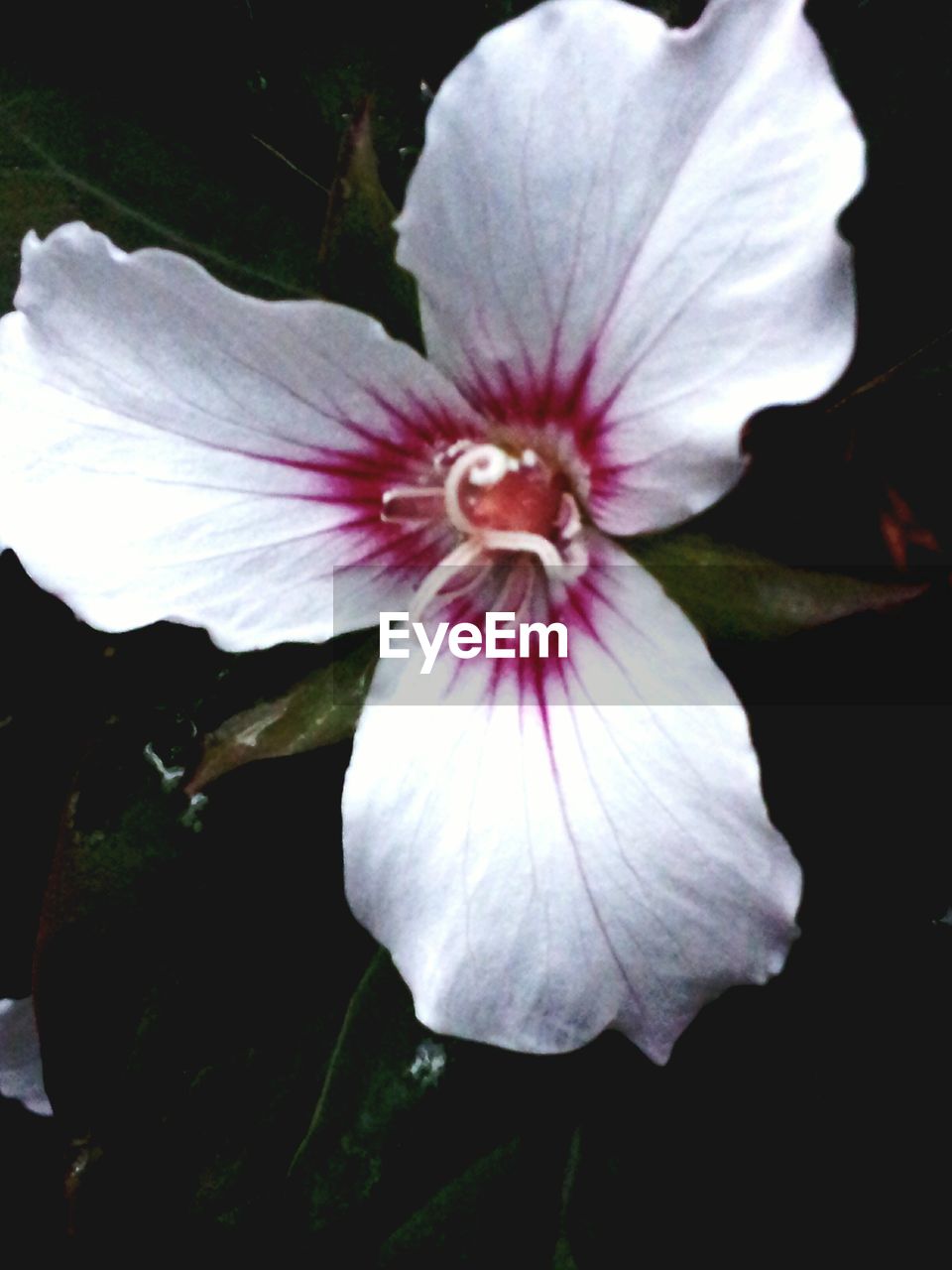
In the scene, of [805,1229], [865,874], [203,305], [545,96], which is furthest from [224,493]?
[805,1229]

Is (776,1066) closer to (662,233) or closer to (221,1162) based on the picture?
(221,1162)

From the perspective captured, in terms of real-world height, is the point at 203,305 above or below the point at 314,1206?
above

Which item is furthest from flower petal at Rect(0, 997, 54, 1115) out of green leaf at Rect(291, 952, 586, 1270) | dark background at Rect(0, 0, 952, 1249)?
green leaf at Rect(291, 952, 586, 1270)

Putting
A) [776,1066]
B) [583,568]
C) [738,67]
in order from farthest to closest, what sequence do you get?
[776,1066]
[583,568]
[738,67]

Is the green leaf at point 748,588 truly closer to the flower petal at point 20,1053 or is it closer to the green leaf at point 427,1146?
the green leaf at point 427,1146

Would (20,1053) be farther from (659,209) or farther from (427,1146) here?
(659,209)

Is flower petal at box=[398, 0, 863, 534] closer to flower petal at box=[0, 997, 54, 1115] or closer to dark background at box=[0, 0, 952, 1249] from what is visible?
dark background at box=[0, 0, 952, 1249]
